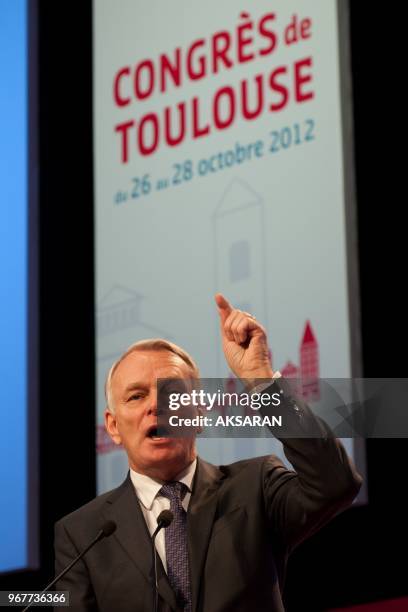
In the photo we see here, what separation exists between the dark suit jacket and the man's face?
77 mm

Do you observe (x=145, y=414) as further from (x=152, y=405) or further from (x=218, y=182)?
(x=218, y=182)

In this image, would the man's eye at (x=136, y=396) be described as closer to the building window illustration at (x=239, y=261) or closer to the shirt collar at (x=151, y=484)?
the shirt collar at (x=151, y=484)

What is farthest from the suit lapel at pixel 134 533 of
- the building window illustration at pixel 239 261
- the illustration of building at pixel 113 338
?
the illustration of building at pixel 113 338

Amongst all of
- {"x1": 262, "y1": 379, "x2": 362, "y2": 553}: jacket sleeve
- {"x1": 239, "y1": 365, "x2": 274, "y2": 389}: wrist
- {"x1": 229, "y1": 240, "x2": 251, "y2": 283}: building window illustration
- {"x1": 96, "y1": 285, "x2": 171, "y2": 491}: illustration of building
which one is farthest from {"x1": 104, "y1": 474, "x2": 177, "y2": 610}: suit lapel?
{"x1": 96, "y1": 285, "x2": 171, "y2": 491}: illustration of building

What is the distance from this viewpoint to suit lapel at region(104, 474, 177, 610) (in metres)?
2.20

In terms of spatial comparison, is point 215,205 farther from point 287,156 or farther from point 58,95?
point 58,95

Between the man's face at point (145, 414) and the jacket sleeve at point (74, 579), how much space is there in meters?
0.21

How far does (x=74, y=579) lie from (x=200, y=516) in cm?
28

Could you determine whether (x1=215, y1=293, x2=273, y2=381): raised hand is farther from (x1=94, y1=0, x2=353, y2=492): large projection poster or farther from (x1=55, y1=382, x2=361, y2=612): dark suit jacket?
(x1=94, y1=0, x2=353, y2=492): large projection poster

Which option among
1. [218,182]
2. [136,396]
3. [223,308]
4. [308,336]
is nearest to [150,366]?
[136,396]

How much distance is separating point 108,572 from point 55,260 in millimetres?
3125

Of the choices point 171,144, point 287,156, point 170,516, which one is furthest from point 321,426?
point 171,144

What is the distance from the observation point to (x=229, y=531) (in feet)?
7.53

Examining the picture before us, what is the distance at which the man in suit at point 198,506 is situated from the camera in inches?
85.8
